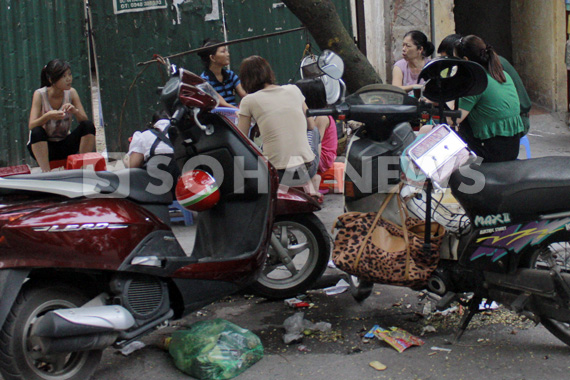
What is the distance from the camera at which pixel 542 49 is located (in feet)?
30.3

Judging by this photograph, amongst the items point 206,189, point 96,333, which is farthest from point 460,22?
point 96,333

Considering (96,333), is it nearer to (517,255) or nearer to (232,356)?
(232,356)

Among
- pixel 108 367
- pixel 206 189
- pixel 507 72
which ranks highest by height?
pixel 507 72

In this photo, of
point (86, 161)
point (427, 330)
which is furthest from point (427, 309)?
point (86, 161)

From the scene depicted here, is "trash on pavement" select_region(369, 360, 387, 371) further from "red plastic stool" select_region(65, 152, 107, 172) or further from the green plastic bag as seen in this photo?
"red plastic stool" select_region(65, 152, 107, 172)

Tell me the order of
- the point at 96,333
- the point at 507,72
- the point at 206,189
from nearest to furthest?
the point at 96,333
the point at 206,189
the point at 507,72

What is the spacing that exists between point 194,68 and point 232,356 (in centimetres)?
570

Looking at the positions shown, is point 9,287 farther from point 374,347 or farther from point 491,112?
point 491,112

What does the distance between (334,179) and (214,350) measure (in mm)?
3818

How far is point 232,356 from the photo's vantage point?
11.5 ft

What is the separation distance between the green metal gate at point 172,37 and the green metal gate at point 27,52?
0.84 ft

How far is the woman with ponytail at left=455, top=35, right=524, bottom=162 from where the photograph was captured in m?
4.71

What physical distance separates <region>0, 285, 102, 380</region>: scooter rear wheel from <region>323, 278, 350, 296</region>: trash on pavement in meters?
1.67

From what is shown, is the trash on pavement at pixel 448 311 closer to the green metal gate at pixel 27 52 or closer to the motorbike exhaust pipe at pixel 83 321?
the motorbike exhaust pipe at pixel 83 321
